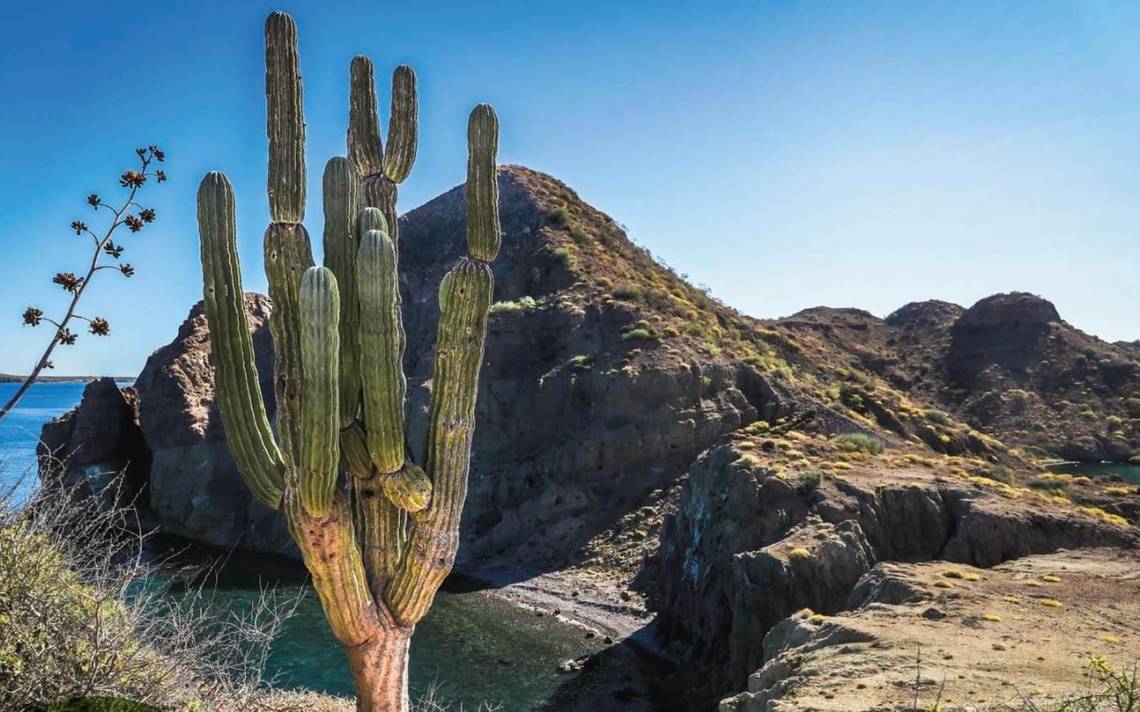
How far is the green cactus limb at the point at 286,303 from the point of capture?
7.48 metres

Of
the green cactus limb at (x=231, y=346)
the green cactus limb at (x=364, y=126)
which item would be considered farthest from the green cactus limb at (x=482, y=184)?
the green cactus limb at (x=231, y=346)

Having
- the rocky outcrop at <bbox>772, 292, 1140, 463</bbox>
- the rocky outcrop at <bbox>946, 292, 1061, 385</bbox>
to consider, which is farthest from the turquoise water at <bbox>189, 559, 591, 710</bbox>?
the rocky outcrop at <bbox>946, 292, 1061, 385</bbox>

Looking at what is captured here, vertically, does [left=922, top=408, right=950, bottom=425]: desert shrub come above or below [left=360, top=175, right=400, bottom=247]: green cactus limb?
below

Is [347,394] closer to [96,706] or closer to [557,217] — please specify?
[96,706]

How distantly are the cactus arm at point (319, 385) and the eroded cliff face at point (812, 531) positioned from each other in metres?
8.30

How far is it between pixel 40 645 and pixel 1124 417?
6366 centimetres

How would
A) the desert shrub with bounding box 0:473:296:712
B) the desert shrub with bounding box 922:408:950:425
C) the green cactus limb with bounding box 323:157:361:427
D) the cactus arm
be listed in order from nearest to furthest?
the desert shrub with bounding box 0:473:296:712
the cactus arm
the green cactus limb with bounding box 323:157:361:427
the desert shrub with bounding box 922:408:950:425

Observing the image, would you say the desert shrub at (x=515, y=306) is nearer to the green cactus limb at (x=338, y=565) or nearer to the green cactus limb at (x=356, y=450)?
the green cactus limb at (x=356, y=450)


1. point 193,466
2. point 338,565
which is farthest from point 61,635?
point 193,466

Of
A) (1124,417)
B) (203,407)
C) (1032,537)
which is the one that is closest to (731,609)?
(1032,537)

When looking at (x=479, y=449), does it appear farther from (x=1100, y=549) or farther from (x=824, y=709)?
(x=824, y=709)

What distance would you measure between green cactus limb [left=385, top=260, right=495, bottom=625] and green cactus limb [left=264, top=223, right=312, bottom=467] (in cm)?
145

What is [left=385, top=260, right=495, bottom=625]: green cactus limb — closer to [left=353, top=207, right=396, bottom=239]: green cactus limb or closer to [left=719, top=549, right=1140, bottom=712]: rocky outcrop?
[left=353, top=207, right=396, bottom=239]: green cactus limb

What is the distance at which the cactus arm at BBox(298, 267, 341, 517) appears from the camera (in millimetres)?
6820
